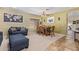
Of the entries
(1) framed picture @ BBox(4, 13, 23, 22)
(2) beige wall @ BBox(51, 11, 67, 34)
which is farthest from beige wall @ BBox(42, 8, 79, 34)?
(1) framed picture @ BBox(4, 13, 23, 22)

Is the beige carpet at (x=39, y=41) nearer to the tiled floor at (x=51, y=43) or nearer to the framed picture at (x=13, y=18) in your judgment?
the tiled floor at (x=51, y=43)

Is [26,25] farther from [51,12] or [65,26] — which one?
[65,26]

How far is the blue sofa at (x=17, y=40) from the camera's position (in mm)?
2039

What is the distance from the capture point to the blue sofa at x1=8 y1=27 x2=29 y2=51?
2.04 m

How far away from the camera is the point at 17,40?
6.75ft

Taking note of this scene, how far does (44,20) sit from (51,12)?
0.19 m

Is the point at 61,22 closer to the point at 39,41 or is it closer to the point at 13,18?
the point at 39,41

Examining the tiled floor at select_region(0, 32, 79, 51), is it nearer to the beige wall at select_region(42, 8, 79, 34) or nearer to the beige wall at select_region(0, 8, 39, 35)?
the beige wall at select_region(42, 8, 79, 34)

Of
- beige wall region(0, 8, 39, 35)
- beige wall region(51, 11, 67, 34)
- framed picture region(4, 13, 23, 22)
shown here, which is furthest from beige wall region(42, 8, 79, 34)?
framed picture region(4, 13, 23, 22)

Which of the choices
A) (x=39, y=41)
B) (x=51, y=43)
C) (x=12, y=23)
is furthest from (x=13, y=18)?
(x=51, y=43)

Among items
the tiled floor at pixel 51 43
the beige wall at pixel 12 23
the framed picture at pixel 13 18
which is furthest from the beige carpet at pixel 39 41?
the framed picture at pixel 13 18

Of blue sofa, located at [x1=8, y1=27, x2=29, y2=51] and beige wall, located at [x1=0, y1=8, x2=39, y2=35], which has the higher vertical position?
beige wall, located at [x1=0, y1=8, x2=39, y2=35]

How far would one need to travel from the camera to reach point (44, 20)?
2104 millimetres
